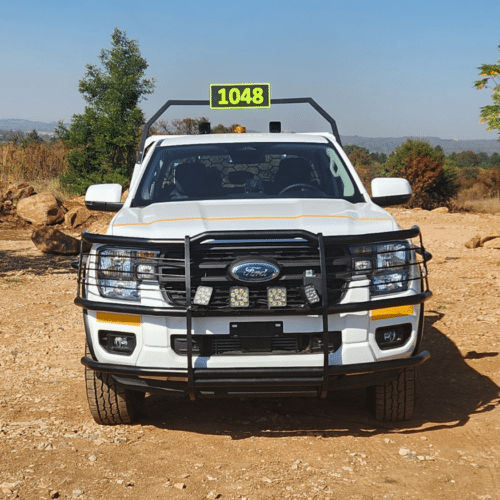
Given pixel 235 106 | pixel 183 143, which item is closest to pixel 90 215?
pixel 235 106

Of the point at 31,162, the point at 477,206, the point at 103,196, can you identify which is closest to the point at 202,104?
the point at 103,196

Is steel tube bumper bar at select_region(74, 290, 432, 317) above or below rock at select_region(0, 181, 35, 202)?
above

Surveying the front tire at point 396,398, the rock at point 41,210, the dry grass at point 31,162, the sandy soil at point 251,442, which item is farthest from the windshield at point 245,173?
the dry grass at point 31,162

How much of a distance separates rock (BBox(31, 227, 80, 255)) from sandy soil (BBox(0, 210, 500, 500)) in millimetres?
6049

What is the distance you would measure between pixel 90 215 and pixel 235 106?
415 inches

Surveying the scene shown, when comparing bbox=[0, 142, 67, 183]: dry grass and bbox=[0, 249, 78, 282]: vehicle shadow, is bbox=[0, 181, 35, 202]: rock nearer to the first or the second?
bbox=[0, 142, 67, 183]: dry grass

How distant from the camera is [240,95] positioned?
7422mm

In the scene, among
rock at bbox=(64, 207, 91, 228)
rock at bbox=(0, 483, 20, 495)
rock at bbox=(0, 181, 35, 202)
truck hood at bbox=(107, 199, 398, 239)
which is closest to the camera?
rock at bbox=(0, 483, 20, 495)

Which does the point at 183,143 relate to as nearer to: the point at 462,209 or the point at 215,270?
the point at 215,270

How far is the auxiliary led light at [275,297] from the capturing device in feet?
12.6

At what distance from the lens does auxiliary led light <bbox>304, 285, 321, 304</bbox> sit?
150 inches

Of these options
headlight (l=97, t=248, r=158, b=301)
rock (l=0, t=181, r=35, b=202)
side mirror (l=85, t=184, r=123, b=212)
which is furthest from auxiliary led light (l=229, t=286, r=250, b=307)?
rock (l=0, t=181, r=35, b=202)

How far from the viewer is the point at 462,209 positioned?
2367 cm

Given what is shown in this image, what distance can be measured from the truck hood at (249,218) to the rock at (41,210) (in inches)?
517
